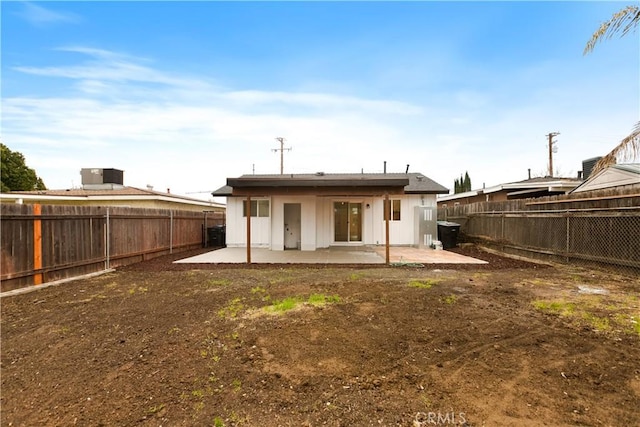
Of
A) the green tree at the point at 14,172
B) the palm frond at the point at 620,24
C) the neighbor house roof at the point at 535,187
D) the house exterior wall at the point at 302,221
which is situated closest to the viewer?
the palm frond at the point at 620,24

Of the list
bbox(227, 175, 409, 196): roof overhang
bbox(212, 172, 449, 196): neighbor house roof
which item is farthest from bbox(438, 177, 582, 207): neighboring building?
bbox(227, 175, 409, 196): roof overhang

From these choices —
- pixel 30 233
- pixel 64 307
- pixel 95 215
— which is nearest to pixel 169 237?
pixel 95 215

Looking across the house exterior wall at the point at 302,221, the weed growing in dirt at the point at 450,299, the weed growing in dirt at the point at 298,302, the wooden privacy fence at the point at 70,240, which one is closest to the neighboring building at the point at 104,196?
the wooden privacy fence at the point at 70,240

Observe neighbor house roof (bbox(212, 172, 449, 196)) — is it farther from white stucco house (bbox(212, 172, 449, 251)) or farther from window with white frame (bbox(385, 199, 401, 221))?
window with white frame (bbox(385, 199, 401, 221))

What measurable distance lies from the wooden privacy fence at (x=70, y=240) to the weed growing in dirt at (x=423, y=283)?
8.04 m

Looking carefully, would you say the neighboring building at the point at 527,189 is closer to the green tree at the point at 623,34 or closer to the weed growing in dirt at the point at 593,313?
the weed growing in dirt at the point at 593,313

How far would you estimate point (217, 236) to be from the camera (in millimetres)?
15117

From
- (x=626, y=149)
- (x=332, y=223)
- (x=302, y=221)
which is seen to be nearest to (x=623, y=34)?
(x=626, y=149)

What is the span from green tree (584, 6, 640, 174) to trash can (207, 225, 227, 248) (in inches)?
562

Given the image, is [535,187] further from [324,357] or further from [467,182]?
[467,182]

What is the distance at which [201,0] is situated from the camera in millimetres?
8930

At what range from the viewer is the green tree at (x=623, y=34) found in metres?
4.10

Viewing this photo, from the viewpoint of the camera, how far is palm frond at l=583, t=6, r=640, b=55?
13.4 feet

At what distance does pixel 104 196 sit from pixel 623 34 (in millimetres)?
19929
